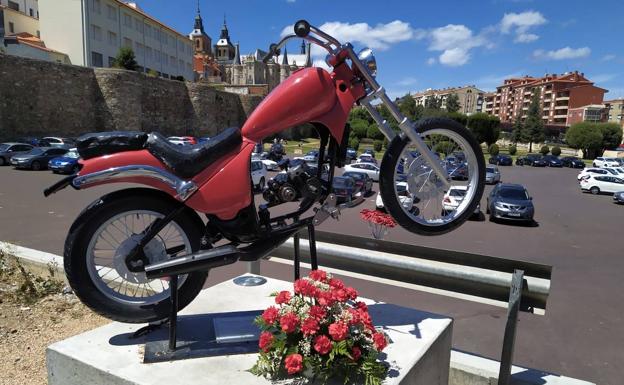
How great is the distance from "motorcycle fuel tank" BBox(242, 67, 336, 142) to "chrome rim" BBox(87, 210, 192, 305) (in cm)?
88

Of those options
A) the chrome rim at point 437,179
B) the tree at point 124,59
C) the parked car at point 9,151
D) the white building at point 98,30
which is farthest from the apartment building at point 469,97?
the chrome rim at point 437,179

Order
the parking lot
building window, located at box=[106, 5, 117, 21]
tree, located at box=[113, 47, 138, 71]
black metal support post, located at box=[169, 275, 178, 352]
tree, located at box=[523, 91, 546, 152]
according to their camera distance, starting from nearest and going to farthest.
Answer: black metal support post, located at box=[169, 275, 178, 352], the parking lot, tree, located at box=[113, 47, 138, 71], building window, located at box=[106, 5, 117, 21], tree, located at box=[523, 91, 546, 152]

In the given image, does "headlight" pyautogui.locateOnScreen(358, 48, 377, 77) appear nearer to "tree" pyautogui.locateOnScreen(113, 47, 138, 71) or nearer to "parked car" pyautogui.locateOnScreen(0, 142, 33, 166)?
"parked car" pyautogui.locateOnScreen(0, 142, 33, 166)

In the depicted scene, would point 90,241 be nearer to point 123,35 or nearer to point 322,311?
point 322,311

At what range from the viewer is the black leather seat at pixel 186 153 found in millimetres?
2929

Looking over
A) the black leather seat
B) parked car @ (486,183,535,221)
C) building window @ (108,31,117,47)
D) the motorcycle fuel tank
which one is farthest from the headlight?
building window @ (108,31,117,47)

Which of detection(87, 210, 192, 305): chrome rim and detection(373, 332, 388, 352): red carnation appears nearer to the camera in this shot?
detection(373, 332, 388, 352): red carnation

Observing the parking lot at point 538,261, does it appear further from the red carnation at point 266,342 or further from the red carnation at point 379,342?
the red carnation at point 266,342

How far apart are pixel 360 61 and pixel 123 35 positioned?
71.4 metres

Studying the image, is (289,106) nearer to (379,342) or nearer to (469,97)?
(379,342)

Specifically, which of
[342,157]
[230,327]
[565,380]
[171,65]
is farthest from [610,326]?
[171,65]

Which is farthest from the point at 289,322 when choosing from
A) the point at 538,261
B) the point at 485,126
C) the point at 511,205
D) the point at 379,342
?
the point at 485,126

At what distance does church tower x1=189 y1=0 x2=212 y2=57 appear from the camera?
124938 millimetres

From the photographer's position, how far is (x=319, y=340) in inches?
92.1
